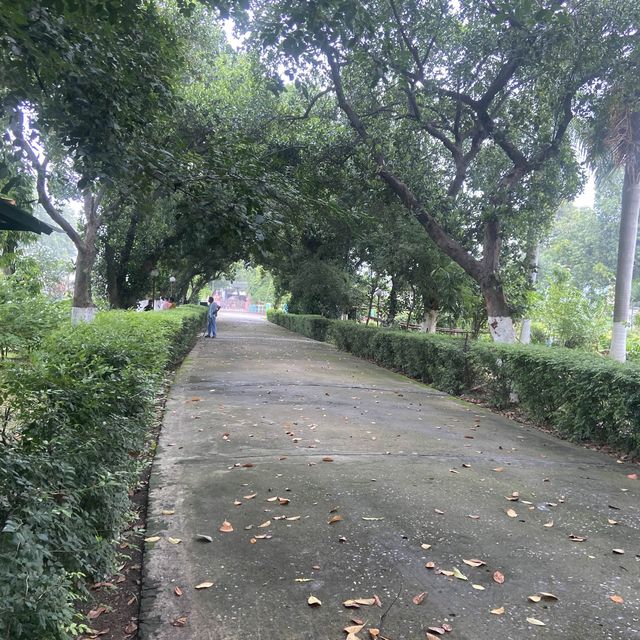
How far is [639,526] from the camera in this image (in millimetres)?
4062

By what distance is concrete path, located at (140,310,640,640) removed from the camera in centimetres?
272

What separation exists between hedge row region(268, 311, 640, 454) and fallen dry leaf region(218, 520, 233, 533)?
184 inches

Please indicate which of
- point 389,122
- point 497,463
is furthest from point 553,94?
point 497,463

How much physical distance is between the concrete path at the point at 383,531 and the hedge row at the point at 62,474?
0.56m

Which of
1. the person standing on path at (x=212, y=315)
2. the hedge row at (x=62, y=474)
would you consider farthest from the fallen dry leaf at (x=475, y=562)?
the person standing on path at (x=212, y=315)

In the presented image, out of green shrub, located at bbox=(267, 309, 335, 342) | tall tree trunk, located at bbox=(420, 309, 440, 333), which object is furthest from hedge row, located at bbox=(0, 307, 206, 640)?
green shrub, located at bbox=(267, 309, 335, 342)

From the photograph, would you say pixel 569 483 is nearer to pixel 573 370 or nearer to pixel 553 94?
pixel 573 370

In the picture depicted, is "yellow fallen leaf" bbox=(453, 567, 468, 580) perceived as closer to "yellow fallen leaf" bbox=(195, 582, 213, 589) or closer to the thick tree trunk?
"yellow fallen leaf" bbox=(195, 582, 213, 589)

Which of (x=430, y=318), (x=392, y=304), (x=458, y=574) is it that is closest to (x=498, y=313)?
(x=430, y=318)

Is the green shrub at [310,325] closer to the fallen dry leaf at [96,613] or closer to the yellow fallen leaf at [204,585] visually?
the yellow fallen leaf at [204,585]

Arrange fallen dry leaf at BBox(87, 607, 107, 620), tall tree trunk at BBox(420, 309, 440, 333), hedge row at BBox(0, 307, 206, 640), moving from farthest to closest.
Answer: tall tree trunk at BBox(420, 309, 440, 333) < fallen dry leaf at BBox(87, 607, 107, 620) < hedge row at BBox(0, 307, 206, 640)

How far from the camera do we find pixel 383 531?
3.71 m

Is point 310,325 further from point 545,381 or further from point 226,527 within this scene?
point 226,527

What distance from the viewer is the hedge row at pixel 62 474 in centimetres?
179
